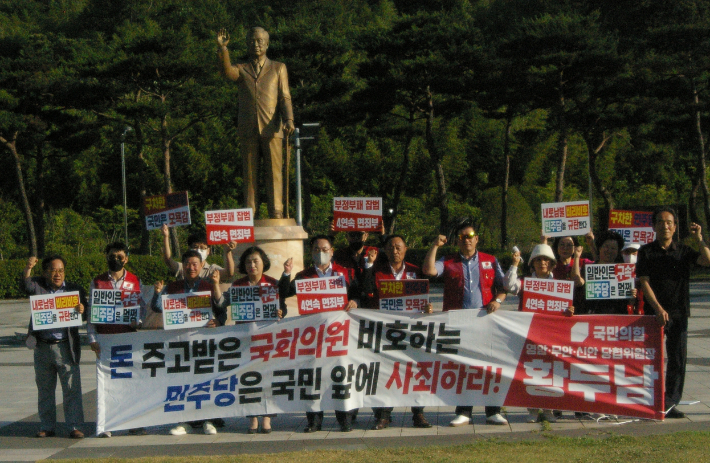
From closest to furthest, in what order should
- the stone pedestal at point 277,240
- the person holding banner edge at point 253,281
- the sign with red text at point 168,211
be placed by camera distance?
the person holding banner edge at point 253,281 → the sign with red text at point 168,211 → the stone pedestal at point 277,240

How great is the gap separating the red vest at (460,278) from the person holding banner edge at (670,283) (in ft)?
4.08

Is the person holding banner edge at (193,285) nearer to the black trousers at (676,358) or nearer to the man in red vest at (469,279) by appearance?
the man in red vest at (469,279)

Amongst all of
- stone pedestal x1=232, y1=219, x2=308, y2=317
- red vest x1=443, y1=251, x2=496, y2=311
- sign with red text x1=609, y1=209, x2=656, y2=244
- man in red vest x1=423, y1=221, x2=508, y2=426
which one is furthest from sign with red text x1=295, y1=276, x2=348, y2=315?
stone pedestal x1=232, y1=219, x2=308, y2=317

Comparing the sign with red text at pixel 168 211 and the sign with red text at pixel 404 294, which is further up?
the sign with red text at pixel 168 211

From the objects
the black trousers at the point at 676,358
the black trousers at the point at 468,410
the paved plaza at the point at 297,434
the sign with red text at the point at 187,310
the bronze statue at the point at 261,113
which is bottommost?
the paved plaza at the point at 297,434

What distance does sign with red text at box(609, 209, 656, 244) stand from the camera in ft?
30.0

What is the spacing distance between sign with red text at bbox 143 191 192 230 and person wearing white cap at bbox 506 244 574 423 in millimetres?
3616

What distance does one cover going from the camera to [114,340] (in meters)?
7.12

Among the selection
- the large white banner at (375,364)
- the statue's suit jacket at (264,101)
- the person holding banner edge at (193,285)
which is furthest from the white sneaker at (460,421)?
the statue's suit jacket at (264,101)

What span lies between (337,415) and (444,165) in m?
39.6

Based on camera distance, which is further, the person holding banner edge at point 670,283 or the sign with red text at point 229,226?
the sign with red text at point 229,226

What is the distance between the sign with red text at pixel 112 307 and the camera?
7.12 meters

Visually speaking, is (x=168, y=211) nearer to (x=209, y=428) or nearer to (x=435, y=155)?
(x=209, y=428)

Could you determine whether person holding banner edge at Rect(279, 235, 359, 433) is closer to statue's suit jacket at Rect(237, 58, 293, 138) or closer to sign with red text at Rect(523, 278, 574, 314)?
sign with red text at Rect(523, 278, 574, 314)
